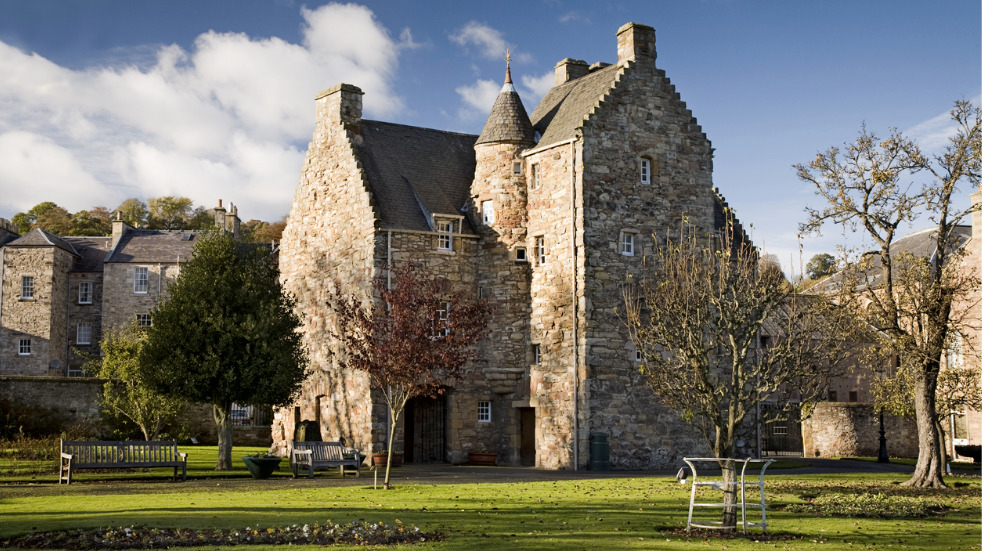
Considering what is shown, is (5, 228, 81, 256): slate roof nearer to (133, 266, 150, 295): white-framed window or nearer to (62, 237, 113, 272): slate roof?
(62, 237, 113, 272): slate roof

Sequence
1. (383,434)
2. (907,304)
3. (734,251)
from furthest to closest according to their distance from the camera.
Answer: (734,251), (383,434), (907,304)

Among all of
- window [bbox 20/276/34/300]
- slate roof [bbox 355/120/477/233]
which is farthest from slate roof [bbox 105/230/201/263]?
slate roof [bbox 355/120/477/233]

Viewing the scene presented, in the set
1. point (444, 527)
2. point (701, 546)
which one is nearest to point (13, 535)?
point (444, 527)

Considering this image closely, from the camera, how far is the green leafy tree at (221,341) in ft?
98.6

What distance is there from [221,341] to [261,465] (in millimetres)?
5415

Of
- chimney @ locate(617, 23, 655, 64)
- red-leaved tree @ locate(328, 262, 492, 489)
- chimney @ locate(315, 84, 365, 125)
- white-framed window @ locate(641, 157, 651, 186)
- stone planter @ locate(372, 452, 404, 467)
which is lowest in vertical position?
stone planter @ locate(372, 452, 404, 467)

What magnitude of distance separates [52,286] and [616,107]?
4010 centimetres

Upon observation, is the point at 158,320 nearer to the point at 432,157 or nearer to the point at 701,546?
the point at 432,157

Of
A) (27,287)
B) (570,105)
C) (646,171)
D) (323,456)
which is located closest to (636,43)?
(570,105)

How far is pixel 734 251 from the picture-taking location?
37.5m

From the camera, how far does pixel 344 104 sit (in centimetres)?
3662

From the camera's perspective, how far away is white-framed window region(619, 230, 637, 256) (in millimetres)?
32812

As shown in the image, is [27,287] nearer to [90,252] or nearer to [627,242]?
[90,252]

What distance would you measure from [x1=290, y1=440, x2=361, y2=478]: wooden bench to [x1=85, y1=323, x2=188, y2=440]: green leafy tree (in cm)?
527
